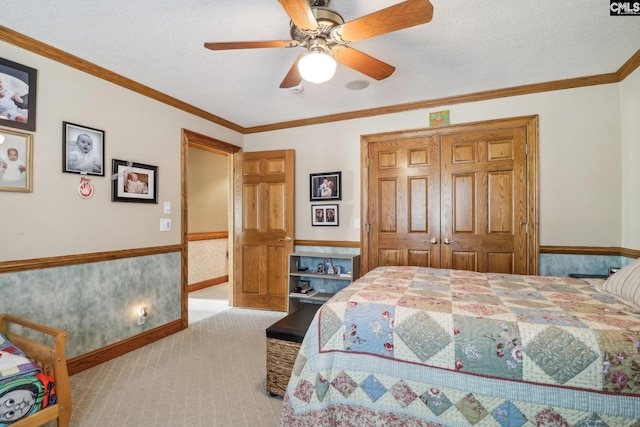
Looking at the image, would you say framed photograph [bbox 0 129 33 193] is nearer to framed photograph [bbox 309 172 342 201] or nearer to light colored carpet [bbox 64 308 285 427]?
light colored carpet [bbox 64 308 285 427]

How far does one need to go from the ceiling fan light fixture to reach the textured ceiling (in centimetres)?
38

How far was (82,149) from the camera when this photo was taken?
2553 millimetres

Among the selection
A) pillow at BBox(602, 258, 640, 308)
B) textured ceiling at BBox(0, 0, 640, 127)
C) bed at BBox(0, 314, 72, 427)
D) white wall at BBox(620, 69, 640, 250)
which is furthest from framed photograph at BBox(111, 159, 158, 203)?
white wall at BBox(620, 69, 640, 250)

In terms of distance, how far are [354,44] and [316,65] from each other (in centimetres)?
76

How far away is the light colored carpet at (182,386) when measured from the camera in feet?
6.28

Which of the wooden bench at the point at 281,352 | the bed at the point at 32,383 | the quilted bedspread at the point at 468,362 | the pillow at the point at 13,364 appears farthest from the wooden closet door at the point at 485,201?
the pillow at the point at 13,364

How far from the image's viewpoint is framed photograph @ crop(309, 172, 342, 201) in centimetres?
391

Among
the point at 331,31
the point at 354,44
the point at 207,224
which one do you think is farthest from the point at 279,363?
the point at 207,224

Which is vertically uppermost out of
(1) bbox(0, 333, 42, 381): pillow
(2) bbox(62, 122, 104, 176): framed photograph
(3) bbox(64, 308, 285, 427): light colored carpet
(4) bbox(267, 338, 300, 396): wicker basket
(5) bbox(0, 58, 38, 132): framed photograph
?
(5) bbox(0, 58, 38, 132): framed photograph

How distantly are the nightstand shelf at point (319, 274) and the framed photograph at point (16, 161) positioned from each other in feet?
8.36

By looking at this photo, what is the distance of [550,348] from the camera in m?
1.31

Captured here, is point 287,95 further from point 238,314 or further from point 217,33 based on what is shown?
point 238,314

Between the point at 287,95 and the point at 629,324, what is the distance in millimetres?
3145

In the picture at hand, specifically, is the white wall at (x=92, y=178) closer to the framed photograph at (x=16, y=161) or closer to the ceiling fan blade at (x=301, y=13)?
the framed photograph at (x=16, y=161)
